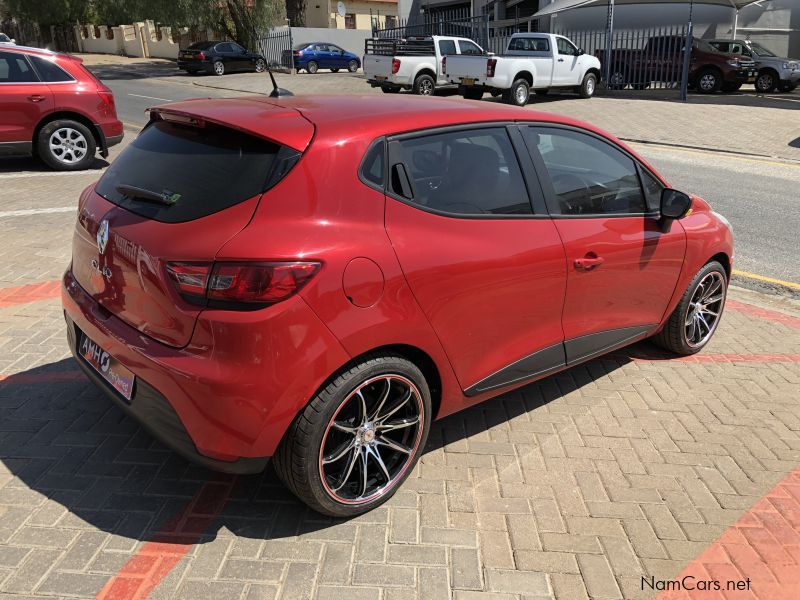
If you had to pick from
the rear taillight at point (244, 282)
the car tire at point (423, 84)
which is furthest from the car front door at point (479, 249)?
the car tire at point (423, 84)

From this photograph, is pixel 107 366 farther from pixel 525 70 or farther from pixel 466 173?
pixel 525 70

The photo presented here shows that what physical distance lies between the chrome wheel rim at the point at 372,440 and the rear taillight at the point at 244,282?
54 cm

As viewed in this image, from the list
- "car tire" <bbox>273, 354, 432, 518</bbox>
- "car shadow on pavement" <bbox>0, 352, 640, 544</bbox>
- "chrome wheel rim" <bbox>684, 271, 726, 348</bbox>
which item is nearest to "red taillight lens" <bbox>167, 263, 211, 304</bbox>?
"car tire" <bbox>273, 354, 432, 518</bbox>

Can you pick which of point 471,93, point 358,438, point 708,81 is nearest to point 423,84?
point 471,93

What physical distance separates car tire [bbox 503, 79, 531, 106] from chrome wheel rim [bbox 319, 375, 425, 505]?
1759cm

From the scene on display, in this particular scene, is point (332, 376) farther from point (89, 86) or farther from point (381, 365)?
point (89, 86)

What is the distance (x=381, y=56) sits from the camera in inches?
854

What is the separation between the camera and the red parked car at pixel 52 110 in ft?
31.0

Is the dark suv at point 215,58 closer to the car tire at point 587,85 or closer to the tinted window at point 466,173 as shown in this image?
the car tire at point 587,85

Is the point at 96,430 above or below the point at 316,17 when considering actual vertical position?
below

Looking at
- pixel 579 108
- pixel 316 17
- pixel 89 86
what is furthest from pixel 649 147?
pixel 316 17

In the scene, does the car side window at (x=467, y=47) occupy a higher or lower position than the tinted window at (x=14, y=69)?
higher

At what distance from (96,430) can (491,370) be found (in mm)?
2082

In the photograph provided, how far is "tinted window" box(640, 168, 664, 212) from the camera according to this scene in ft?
13.1
